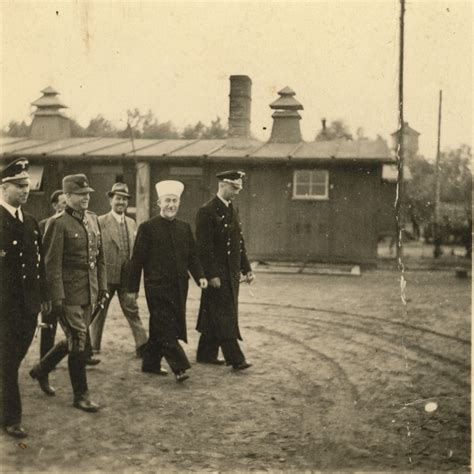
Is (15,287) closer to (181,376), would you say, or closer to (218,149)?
(181,376)

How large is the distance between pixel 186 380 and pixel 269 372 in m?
0.71

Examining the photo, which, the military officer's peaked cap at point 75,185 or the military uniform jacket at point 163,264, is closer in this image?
the military officer's peaked cap at point 75,185

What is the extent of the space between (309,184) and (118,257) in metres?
8.55

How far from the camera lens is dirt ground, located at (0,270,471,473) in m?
3.72

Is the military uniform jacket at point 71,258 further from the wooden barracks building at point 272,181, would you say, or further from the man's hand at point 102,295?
the wooden barracks building at point 272,181

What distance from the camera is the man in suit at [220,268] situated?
551 cm

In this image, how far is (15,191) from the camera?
13.1 feet

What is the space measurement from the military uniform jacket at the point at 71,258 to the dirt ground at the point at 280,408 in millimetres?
768

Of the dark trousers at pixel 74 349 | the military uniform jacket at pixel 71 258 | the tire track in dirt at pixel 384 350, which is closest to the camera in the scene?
the dark trousers at pixel 74 349

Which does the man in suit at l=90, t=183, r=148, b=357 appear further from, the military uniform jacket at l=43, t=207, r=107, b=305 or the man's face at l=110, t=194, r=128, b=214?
the military uniform jacket at l=43, t=207, r=107, b=305

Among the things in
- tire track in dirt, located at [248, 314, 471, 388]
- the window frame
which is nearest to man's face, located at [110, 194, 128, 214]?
tire track in dirt, located at [248, 314, 471, 388]

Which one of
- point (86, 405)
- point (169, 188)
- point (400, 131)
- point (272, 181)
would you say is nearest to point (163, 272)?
point (169, 188)

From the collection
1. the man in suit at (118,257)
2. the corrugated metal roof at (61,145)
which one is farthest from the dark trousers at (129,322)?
the corrugated metal roof at (61,145)

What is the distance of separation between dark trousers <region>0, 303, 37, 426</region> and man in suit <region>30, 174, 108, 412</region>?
1.38 ft
